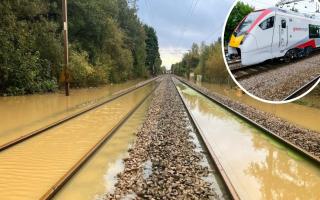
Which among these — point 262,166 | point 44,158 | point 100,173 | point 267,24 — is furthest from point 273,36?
point 44,158

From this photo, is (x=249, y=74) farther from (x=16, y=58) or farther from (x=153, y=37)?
(x=153, y=37)

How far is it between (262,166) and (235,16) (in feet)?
22.5

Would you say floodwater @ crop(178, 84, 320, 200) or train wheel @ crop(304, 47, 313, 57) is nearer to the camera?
train wheel @ crop(304, 47, 313, 57)

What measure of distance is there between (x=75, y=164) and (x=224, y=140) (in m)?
5.85

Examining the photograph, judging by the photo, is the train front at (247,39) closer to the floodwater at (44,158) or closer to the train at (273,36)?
the train at (273,36)

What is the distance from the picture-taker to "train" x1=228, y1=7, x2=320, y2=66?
97.9 inches

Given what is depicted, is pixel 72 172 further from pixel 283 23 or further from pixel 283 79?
pixel 283 23

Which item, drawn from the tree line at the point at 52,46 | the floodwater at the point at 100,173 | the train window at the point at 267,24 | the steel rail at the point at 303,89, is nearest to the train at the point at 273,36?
the train window at the point at 267,24

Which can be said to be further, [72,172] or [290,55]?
[72,172]

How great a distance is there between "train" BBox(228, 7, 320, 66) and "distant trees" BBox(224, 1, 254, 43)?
8cm

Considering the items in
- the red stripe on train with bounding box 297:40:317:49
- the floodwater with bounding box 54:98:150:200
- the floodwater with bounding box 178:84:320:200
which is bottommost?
the floodwater with bounding box 178:84:320:200

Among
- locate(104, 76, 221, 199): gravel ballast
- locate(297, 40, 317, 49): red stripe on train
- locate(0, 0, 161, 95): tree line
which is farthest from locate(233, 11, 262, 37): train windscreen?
locate(0, 0, 161, 95): tree line

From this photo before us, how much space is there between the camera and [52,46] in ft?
107

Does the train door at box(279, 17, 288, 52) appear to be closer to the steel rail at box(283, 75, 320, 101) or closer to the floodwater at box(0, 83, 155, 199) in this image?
the steel rail at box(283, 75, 320, 101)
